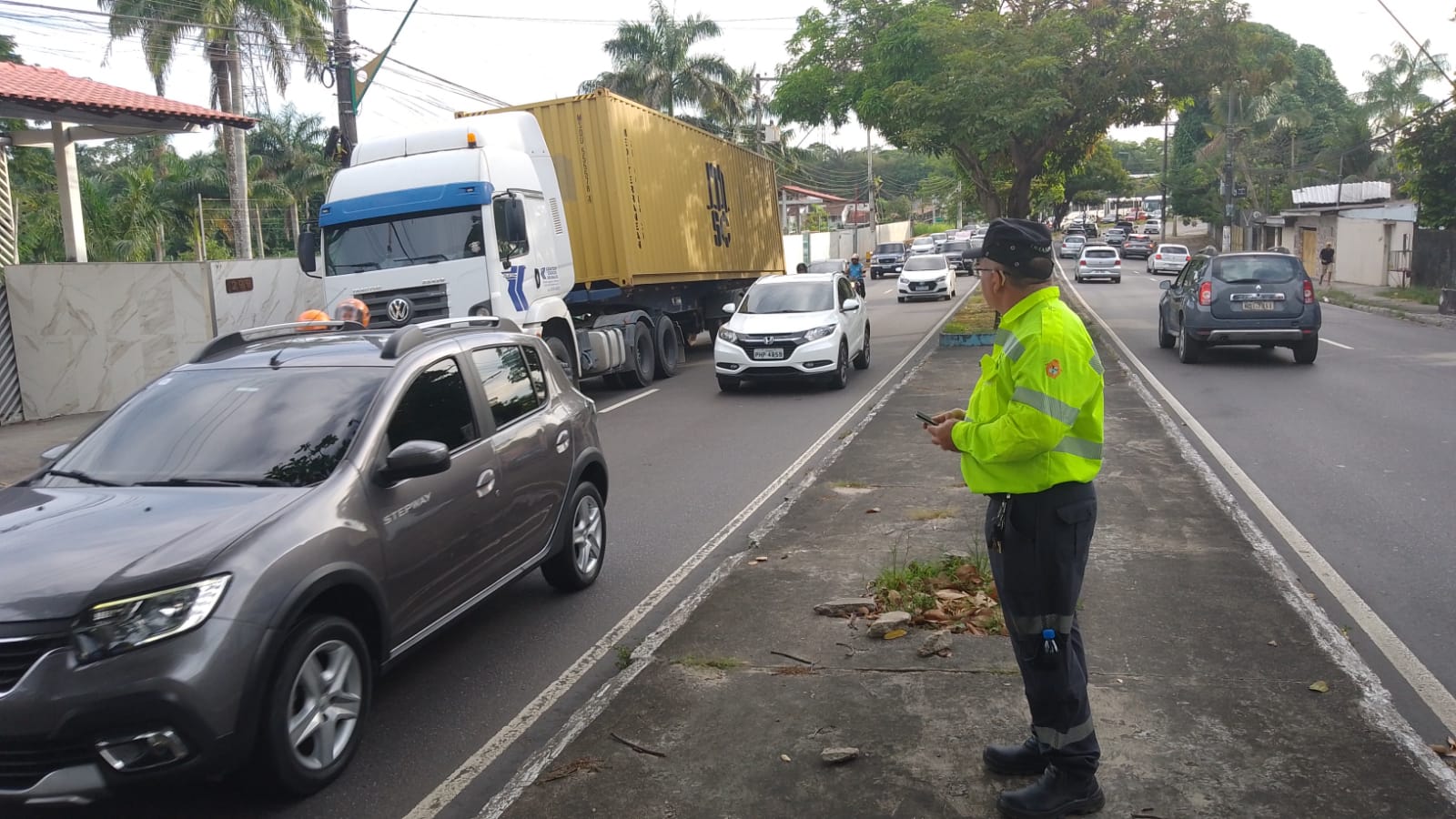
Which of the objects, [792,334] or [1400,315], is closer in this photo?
[792,334]

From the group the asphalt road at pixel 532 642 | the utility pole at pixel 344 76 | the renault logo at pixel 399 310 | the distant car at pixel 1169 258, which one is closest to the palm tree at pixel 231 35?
the utility pole at pixel 344 76

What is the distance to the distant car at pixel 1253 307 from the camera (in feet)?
51.1

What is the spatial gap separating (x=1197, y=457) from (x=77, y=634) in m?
8.57


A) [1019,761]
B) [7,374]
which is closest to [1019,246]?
[1019,761]

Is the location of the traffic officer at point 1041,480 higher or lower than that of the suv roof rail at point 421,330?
lower

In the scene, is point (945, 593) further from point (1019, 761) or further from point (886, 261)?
point (886, 261)

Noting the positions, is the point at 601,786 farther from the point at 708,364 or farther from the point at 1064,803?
the point at 708,364

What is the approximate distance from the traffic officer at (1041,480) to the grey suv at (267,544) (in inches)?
89.0

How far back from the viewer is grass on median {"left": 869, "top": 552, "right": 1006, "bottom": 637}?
18.1 feet

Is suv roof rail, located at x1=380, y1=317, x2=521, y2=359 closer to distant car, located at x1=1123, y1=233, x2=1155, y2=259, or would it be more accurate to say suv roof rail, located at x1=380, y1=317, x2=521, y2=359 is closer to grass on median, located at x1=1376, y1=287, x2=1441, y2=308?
grass on median, located at x1=1376, y1=287, x2=1441, y2=308

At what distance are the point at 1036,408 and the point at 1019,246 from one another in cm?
57

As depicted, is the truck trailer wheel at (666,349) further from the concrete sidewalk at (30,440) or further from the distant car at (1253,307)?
the concrete sidewalk at (30,440)

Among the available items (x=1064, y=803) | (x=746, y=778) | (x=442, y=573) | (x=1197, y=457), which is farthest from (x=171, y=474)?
(x=1197, y=457)

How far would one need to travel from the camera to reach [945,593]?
5.84m
